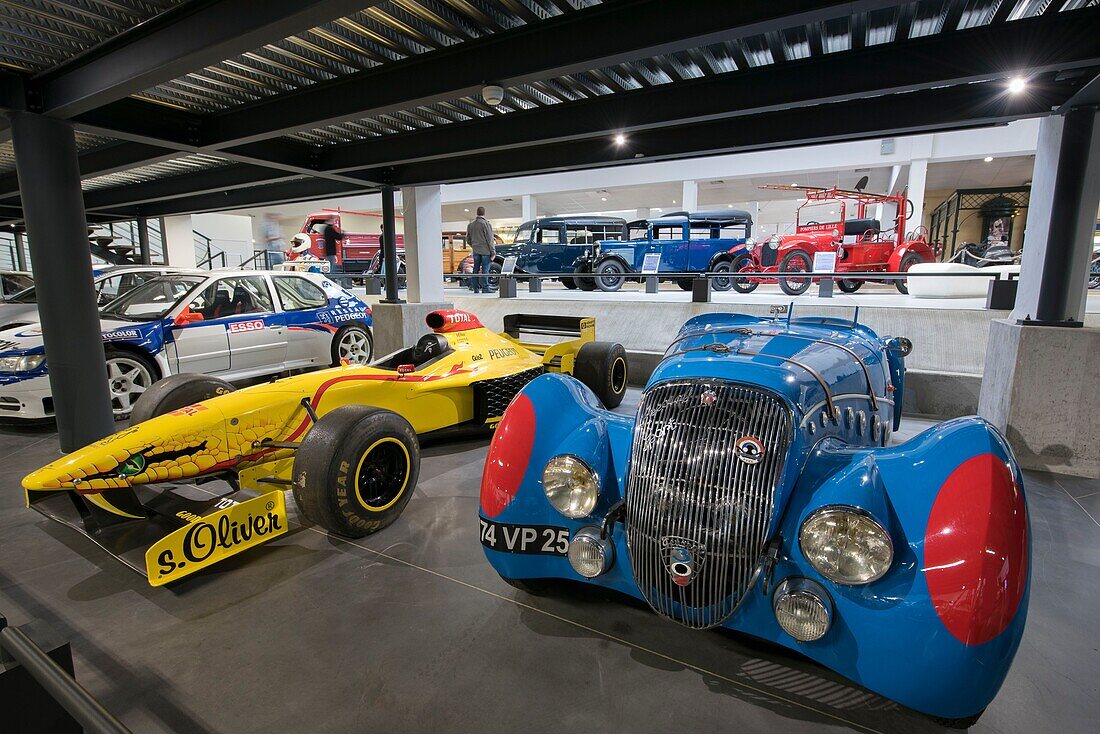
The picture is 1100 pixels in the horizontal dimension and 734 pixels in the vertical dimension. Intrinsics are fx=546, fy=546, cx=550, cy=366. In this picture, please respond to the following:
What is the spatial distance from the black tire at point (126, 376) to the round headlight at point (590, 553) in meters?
5.25

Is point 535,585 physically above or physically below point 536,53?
below

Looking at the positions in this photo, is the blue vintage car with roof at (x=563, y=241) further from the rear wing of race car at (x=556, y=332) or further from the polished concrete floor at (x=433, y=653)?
the polished concrete floor at (x=433, y=653)

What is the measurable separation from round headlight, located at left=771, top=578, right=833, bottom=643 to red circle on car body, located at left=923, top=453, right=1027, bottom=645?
0.30 meters

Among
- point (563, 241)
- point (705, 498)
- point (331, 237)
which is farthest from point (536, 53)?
point (331, 237)

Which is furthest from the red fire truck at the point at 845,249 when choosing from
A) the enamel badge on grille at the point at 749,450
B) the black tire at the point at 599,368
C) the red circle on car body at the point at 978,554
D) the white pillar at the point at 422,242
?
the red circle on car body at the point at 978,554

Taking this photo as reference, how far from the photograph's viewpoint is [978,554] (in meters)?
1.58

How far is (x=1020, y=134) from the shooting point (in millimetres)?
12500

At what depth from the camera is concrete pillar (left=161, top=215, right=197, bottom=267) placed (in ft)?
43.0

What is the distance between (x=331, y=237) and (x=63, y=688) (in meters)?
19.1

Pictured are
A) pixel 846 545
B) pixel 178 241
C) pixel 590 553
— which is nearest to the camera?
pixel 846 545

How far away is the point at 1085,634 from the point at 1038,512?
1427 mm

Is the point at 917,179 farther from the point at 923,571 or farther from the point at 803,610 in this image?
the point at 803,610

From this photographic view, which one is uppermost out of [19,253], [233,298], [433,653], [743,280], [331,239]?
[331,239]

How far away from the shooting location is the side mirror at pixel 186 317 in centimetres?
581
